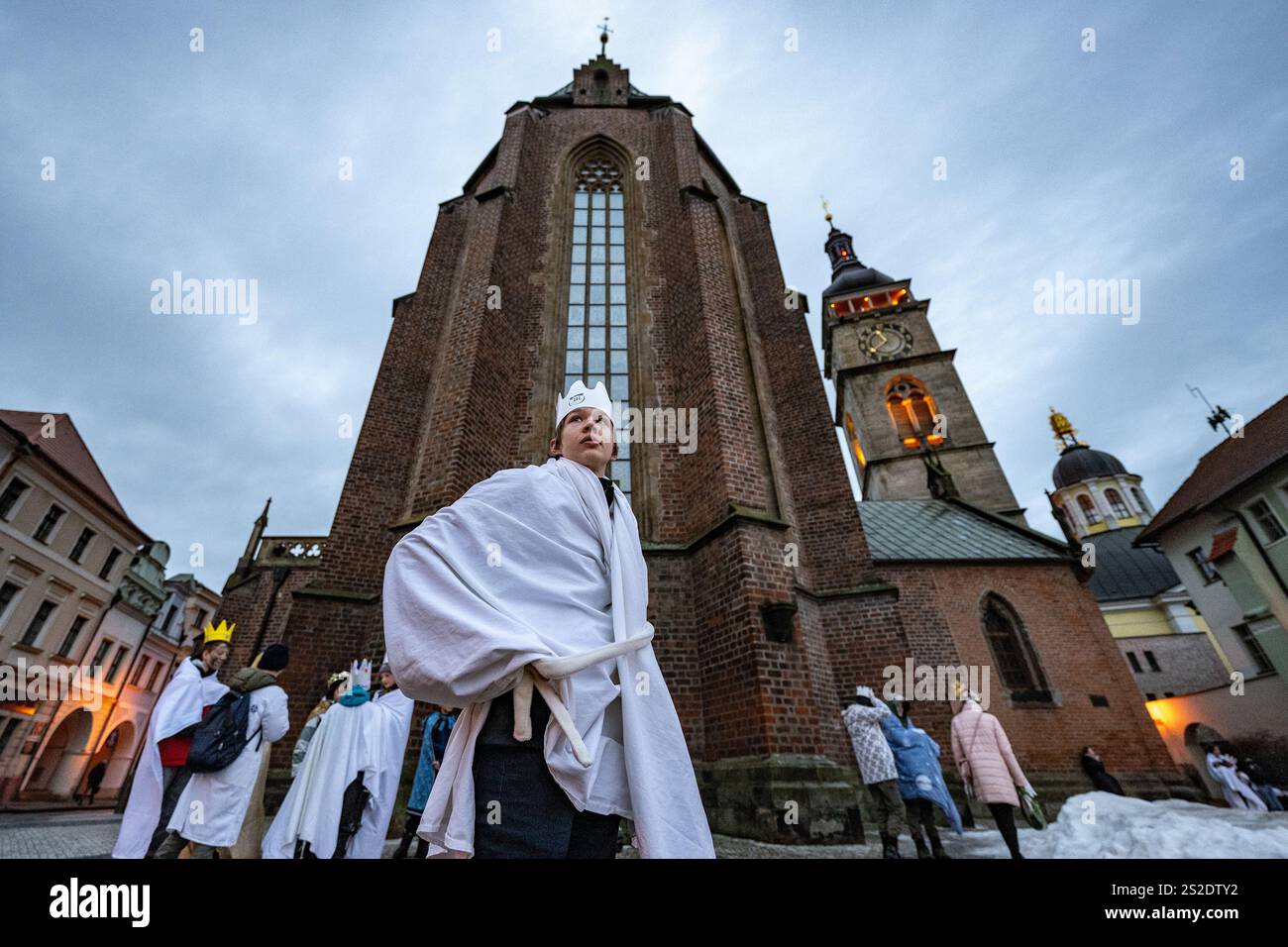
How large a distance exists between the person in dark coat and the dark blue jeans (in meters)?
13.8

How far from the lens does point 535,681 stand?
1191 mm

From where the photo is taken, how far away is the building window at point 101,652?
20953 millimetres

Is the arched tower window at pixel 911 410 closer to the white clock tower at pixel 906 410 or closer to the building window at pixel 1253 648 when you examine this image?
the white clock tower at pixel 906 410

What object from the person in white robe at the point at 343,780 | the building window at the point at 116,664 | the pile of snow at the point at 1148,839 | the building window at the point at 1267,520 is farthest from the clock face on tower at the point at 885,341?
the building window at the point at 116,664

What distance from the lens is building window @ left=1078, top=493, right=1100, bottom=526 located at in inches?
1731

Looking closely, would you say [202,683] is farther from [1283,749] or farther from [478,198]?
[1283,749]

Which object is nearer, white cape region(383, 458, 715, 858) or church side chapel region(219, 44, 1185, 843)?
white cape region(383, 458, 715, 858)

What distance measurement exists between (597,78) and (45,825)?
21.1 m

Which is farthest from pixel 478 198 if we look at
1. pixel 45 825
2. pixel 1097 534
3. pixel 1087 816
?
pixel 1097 534

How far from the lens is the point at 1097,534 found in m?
40.9

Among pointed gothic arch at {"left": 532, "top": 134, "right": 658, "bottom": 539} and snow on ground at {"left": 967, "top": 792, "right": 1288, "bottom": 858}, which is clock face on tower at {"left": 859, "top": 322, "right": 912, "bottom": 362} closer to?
pointed gothic arch at {"left": 532, "top": 134, "right": 658, "bottom": 539}

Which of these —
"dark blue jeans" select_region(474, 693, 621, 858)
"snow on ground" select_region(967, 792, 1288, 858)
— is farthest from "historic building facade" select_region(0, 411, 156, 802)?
"snow on ground" select_region(967, 792, 1288, 858)

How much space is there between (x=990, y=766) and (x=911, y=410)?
24.2 meters
